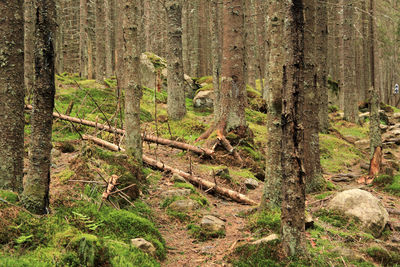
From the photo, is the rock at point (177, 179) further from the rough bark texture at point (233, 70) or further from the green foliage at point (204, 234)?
the rough bark texture at point (233, 70)

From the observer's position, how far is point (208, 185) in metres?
6.80

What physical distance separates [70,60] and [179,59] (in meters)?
15.8

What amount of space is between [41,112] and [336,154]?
1141 centimetres

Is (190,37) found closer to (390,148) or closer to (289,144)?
(390,148)

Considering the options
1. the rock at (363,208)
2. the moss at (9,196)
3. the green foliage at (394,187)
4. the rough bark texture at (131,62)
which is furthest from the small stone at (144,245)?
the green foliage at (394,187)

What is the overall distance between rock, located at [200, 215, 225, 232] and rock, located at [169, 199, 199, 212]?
1.51ft

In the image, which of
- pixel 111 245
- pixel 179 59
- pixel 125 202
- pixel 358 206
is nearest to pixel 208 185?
pixel 125 202

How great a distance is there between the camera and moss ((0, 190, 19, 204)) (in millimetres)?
3588

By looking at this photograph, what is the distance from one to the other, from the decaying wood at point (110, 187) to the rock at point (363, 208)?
3935 mm

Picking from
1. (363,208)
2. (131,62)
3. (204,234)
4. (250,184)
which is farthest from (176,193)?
(363,208)

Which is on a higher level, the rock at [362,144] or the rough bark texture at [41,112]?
the rough bark texture at [41,112]

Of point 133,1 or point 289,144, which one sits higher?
point 133,1

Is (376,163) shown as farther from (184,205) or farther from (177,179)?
(184,205)

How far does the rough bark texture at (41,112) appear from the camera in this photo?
3.36 m
